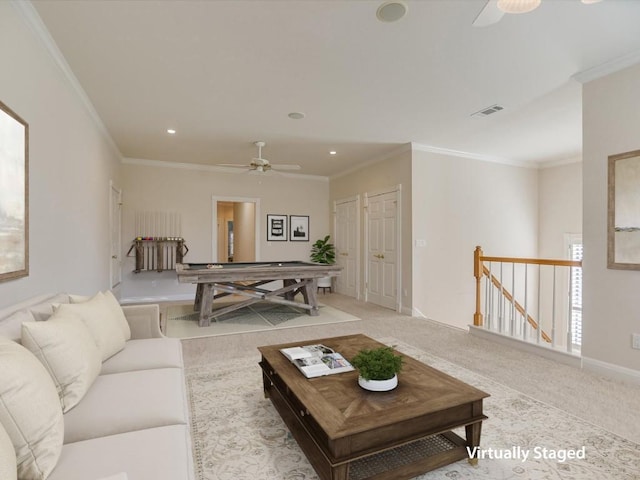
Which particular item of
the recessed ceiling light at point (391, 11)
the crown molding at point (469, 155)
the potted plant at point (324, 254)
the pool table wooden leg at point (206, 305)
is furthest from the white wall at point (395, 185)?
the recessed ceiling light at point (391, 11)

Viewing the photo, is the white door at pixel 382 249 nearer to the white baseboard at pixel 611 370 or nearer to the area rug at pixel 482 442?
the white baseboard at pixel 611 370

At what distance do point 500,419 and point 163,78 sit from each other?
12.7ft

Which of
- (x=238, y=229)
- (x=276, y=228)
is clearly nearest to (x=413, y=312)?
(x=276, y=228)

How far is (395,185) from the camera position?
562 centimetres

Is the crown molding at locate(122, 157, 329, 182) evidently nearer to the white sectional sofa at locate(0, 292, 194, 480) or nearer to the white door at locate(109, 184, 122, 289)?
the white door at locate(109, 184, 122, 289)

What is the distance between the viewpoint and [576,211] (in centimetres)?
609

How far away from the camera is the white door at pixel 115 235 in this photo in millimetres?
5156

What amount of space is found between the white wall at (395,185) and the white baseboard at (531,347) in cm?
136

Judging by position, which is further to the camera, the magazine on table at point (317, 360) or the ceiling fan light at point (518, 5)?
the magazine on table at point (317, 360)

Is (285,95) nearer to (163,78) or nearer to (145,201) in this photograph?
(163,78)

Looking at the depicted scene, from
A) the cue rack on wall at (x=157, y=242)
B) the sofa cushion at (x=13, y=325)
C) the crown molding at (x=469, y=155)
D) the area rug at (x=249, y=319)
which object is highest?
the crown molding at (x=469, y=155)

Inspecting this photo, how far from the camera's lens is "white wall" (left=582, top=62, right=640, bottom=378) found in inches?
110

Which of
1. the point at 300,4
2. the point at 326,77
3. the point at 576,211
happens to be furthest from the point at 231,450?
the point at 576,211

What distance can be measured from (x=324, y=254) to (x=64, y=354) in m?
6.13
